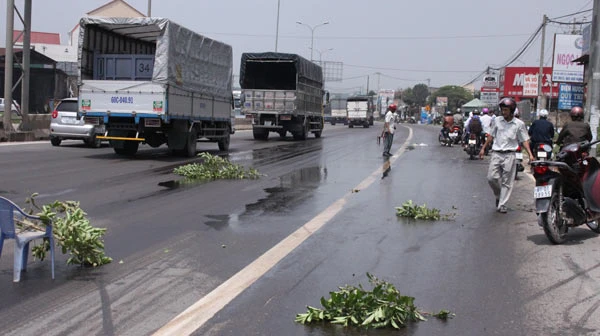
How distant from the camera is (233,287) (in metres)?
5.32

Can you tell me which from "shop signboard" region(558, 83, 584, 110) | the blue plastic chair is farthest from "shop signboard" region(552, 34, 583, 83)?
the blue plastic chair

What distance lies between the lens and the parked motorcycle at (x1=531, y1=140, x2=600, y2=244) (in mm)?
7086

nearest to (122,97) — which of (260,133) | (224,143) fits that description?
(224,143)

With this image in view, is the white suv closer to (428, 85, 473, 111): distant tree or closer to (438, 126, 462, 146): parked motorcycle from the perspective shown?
(438, 126, 462, 146): parked motorcycle

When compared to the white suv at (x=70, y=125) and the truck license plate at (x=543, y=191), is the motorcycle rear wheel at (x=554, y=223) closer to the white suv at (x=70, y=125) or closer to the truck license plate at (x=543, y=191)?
the truck license plate at (x=543, y=191)

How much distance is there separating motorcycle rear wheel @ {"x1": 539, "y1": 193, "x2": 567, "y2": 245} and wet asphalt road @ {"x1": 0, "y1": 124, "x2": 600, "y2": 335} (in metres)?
0.17

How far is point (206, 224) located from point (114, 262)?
2.11m

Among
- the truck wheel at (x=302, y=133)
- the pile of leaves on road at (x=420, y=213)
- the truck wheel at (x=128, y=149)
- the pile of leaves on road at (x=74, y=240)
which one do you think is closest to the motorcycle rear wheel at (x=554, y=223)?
the pile of leaves on road at (x=420, y=213)

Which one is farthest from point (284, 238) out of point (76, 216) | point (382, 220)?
point (76, 216)

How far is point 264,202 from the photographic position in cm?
1000

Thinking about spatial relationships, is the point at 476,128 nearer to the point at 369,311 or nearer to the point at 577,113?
the point at 577,113

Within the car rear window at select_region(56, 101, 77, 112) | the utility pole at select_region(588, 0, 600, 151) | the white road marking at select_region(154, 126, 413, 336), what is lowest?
the white road marking at select_region(154, 126, 413, 336)

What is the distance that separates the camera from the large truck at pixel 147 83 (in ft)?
53.1

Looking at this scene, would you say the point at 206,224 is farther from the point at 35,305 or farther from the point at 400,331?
the point at 400,331
